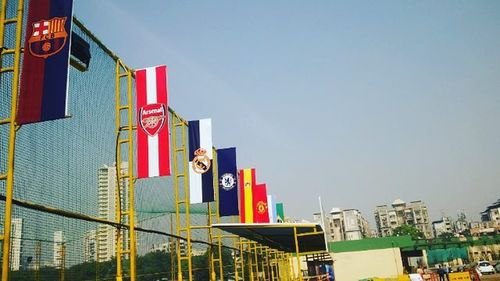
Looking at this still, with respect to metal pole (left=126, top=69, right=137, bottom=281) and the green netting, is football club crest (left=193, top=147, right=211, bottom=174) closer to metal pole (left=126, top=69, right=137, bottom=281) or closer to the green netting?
metal pole (left=126, top=69, right=137, bottom=281)

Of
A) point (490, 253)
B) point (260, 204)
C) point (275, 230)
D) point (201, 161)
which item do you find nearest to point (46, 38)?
point (201, 161)

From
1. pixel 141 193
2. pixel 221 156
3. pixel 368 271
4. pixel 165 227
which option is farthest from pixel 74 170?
pixel 368 271

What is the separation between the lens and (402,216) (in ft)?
611

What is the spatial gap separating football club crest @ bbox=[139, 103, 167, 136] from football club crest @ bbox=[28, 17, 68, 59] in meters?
4.22

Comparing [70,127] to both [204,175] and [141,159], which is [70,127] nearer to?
[141,159]

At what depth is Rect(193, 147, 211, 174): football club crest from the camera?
14.6 metres

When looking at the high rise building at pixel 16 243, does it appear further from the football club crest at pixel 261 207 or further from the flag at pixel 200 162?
the football club crest at pixel 261 207

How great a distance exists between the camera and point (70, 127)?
320 inches

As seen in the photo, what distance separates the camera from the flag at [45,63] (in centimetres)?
571

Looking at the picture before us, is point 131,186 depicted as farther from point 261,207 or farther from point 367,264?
point 367,264

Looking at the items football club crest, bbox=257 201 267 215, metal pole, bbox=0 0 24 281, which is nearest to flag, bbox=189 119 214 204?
football club crest, bbox=257 201 267 215

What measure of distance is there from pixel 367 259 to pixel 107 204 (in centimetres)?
4678

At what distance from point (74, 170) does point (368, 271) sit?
48.1 metres

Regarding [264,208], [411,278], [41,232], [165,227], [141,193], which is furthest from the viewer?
[264,208]
